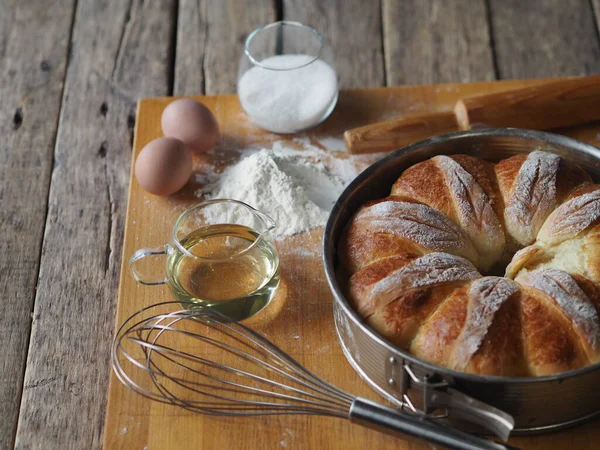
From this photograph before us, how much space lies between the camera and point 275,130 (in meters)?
1.84

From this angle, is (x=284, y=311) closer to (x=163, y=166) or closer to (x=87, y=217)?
(x=163, y=166)

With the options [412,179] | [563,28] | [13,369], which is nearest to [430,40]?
[563,28]

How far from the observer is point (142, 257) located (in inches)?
59.4

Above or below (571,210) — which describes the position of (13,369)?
below

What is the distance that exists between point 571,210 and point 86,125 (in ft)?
4.10

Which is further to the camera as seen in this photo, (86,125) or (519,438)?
(86,125)

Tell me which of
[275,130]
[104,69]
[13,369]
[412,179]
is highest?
[412,179]

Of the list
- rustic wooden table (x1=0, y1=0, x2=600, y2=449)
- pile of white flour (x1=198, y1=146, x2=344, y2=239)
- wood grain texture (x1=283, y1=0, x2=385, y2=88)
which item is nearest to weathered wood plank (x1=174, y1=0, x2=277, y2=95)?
rustic wooden table (x1=0, y1=0, x2=600, y2=449)

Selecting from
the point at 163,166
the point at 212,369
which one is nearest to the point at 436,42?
the point at 163,166

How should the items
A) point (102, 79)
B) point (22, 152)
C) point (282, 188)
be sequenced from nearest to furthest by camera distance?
point (282, 188) → point (22, 152) → point (102, 79)

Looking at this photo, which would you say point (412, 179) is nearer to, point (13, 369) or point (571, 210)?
point (571, 210)

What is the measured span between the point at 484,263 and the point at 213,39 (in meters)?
1.21

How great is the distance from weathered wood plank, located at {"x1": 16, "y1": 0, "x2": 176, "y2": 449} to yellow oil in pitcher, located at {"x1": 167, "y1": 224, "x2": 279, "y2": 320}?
0.26 metres

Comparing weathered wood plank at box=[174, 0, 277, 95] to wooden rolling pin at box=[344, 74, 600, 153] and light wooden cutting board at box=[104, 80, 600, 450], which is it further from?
wooden rolling pin at box=[344, 74, 600, 153]
